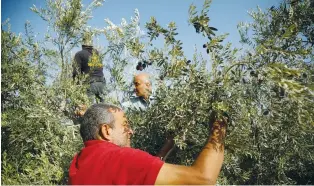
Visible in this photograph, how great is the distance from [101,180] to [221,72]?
4.63 feet

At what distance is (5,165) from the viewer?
4.88 metres

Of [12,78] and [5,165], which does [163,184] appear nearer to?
[5,165]

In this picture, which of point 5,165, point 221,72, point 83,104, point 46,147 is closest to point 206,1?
point 221,72

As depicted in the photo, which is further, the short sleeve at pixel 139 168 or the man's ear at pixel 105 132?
A: the man's ear at pixel 105 132

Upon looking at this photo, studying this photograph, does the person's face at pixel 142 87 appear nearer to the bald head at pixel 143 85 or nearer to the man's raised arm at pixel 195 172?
the bald head at pixel 143 85

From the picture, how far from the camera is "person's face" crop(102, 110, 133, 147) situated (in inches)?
118

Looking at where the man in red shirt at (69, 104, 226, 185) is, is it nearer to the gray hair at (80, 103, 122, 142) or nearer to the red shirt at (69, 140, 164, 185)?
the red shirt at (69, 140, 164, 185)

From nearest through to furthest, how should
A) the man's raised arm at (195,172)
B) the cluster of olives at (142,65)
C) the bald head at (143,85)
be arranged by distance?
the man's raised arm at (195,172) < the cluster of olives at (142,65) < the bald head at (143,85)

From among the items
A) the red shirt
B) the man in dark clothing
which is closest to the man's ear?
the red shirt

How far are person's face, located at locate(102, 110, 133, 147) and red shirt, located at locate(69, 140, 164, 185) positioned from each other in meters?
0.34

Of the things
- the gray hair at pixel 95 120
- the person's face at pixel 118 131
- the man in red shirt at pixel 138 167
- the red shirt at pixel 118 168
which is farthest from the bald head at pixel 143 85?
the red shirt at pixel 118 168

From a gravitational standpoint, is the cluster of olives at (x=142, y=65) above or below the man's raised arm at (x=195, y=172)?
above

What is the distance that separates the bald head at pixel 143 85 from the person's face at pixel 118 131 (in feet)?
A: 1.94

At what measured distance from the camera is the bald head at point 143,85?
3729mm
